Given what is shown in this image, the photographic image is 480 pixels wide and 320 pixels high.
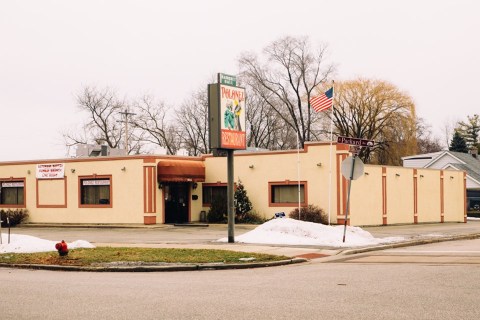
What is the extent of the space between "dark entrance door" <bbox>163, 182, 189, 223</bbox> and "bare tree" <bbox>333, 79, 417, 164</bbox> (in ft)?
90.1

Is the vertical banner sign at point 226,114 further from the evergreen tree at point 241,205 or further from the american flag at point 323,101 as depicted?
the evergreen tree at point 241,205

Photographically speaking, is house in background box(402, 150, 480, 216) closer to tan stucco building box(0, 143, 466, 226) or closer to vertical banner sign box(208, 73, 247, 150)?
tan stucco building box(0, 143, 466, 226)

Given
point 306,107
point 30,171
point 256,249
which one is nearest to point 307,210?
point 256,249

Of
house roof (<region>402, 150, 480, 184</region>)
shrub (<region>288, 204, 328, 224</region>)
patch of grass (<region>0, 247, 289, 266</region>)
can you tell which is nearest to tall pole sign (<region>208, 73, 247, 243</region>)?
patch of grass (<region>0, 247, 289, 266</region>)

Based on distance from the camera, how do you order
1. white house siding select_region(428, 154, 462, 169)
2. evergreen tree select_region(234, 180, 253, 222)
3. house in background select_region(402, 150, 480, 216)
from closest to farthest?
evergreen tree select_region(234, 180, 253, 222) < house in background select_region(402, 150, 480, 216) < white house siding select_region(428, 154, 462, 169)

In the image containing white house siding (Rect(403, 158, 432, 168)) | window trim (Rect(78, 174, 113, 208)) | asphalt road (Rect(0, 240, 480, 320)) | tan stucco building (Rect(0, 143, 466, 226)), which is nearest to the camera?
asphalt road (Rect(0, 240, 480, 320))

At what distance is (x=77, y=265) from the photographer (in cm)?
1708

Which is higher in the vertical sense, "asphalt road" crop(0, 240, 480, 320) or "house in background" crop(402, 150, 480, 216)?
"house in background" crop(402, 150, 480, 216)

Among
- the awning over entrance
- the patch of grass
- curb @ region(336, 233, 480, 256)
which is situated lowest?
curb @ region(336, 233, 480, 256)

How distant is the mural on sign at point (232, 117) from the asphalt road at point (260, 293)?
7.27 m

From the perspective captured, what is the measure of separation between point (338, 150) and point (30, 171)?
19.1 m

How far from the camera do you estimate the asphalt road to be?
9.40 metres

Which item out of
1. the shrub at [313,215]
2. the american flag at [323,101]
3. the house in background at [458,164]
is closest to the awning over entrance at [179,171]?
the shrub at [313,215]

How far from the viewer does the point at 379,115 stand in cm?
6500
